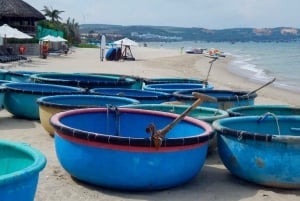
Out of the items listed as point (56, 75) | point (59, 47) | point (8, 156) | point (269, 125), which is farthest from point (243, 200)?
point (59, 47)

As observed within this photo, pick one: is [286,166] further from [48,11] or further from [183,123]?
[48,11]

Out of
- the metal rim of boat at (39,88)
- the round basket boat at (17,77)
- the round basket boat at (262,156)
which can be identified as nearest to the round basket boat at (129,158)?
the round basket boat at (262,156)

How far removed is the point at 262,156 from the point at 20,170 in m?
3.05

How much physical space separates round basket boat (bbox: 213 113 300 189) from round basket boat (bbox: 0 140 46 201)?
2681 millimetres

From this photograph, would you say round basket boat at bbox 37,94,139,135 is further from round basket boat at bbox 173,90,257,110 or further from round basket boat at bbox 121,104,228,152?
round basket boat at bbox 173,90,257,110

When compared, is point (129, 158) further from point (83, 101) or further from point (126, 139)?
point (83, 101)

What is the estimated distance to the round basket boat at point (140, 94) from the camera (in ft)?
29.5

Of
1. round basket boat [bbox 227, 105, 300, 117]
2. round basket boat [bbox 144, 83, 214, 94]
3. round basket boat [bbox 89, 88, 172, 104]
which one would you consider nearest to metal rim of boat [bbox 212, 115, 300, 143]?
round basket boat [bbox 227, 105, 300, 117]

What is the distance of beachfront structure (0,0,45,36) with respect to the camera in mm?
35125

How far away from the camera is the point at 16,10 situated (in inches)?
1393

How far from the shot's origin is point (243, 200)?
17.7 ft

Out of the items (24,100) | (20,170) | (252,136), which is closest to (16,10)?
(24,100)

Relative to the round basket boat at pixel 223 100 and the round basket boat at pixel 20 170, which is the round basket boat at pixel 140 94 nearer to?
the round basket boat at pixel 223 100

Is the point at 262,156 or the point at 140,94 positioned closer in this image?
the point at 262,156
